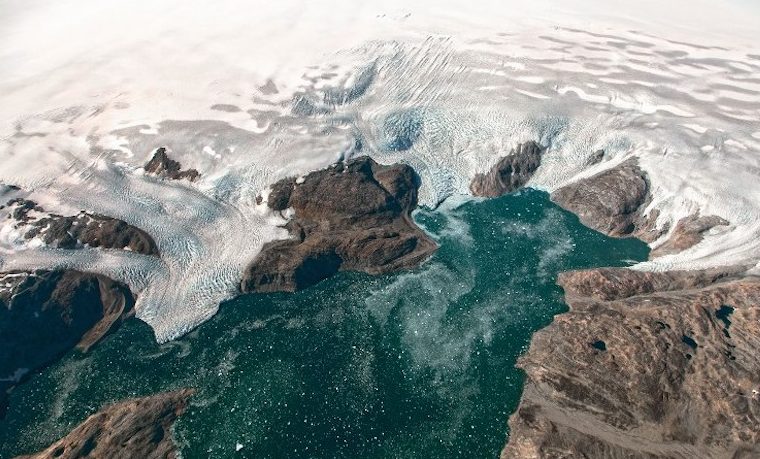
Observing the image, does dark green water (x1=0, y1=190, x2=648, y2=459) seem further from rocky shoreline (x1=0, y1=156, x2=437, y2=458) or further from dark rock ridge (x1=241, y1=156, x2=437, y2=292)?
dark rock ridge (x1=241, y1=156, x2=437, y2=292)

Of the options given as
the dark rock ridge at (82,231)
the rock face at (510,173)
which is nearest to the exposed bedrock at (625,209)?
the rock face at (510,173)

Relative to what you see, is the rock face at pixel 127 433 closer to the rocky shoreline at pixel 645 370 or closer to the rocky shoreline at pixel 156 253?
the rocky shoreline at pixel 156 253

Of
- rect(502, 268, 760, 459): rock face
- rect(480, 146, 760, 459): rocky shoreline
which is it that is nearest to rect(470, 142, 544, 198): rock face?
rect(480, 146, 760, 459): rocky shoreline

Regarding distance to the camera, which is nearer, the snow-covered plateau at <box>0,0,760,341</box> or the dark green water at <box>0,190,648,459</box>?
the dark green water at <box>0,190,648,459</box>

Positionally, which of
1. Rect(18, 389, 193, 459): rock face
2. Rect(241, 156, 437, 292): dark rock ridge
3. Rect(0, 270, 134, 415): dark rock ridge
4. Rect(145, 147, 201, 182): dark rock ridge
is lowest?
Rect(18, 389, 193, 459): rock face

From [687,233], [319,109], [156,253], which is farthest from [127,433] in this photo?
[687,233]

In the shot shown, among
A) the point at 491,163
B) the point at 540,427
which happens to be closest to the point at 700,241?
the point at 491,163

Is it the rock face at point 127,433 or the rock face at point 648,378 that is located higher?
the rock face at point 648,378

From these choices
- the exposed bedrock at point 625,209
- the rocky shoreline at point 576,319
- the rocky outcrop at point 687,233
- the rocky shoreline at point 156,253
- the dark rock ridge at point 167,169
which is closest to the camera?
the rocky shoreline at point 576,319
